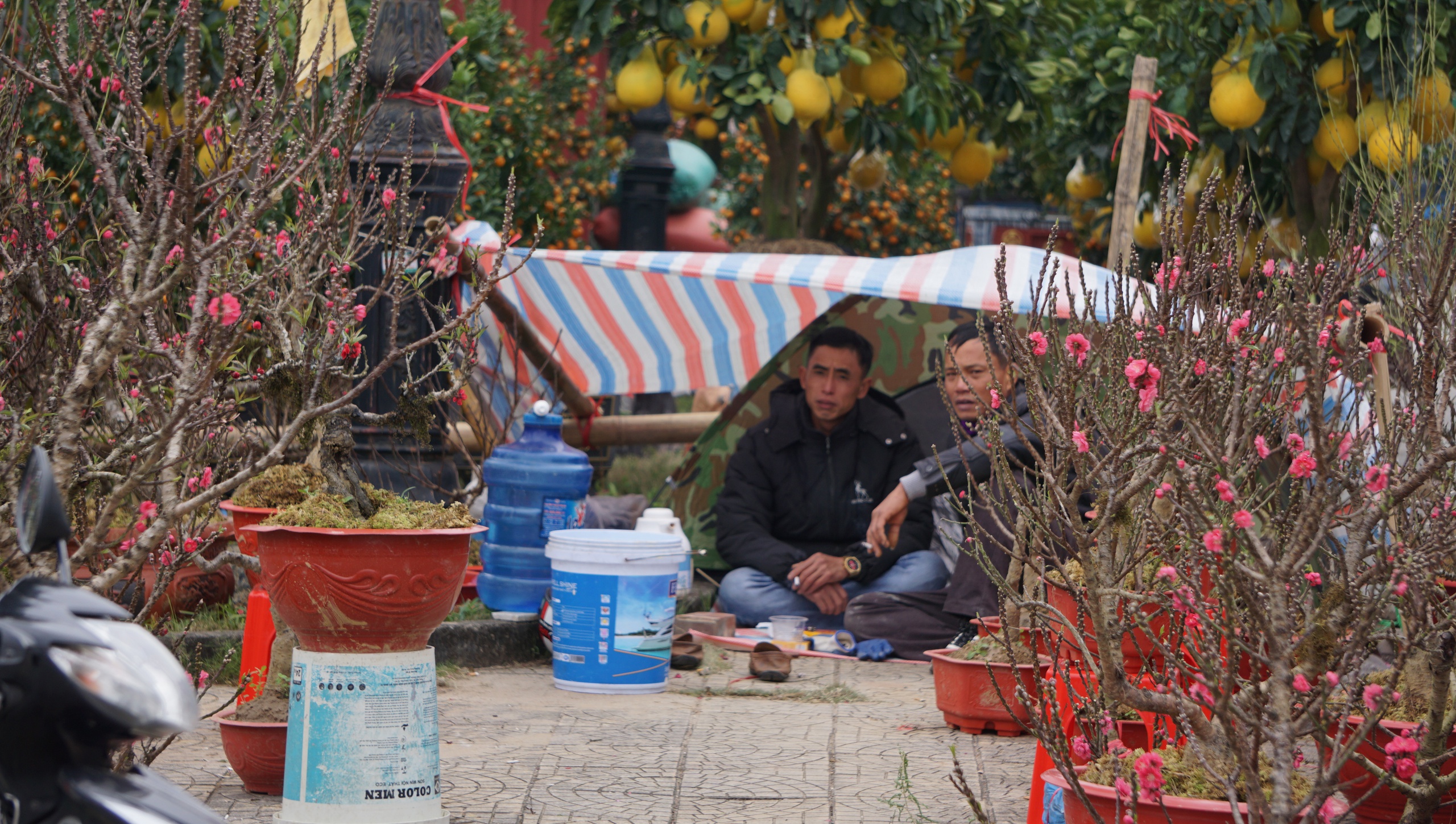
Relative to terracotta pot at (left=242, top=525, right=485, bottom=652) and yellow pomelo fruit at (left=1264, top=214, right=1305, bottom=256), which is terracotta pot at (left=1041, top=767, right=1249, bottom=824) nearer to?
terracotta pot at (left=242, top=525, right=485, bottom=652)

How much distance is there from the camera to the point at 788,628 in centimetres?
784

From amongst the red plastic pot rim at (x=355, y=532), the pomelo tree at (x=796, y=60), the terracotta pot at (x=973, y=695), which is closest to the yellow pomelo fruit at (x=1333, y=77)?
the pomelo tree at (x=796, y=60)

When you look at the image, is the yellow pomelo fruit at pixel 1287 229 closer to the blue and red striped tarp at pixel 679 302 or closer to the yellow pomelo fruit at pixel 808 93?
the blue and red striped tarp at pixel 679 302

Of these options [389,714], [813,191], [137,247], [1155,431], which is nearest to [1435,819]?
[1155,431]

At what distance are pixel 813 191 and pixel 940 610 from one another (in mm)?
4359

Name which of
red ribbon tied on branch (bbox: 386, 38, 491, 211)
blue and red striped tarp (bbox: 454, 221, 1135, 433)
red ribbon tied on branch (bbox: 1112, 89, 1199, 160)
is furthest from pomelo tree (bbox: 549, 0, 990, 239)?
A: red ribbon tied on branch (bbox: 386, 38, 491, 211)

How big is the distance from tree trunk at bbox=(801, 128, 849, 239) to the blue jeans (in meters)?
3.42

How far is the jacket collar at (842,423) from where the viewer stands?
847 centimetres

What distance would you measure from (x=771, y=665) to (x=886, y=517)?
84 centimetres

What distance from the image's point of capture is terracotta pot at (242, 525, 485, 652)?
410 cm

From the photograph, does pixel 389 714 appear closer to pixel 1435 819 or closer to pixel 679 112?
pixel 1435 819

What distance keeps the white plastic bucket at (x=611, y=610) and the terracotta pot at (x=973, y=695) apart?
1.29 metres

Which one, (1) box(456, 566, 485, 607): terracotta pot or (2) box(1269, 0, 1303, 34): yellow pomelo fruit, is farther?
(2) box(1269, 0, 1303, 34): yellow pomelo fruit

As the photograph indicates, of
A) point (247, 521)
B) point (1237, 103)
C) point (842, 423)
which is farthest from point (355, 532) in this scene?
point (1237, 103)
